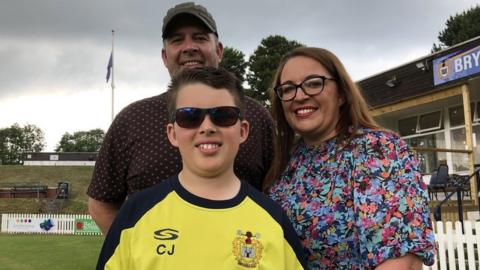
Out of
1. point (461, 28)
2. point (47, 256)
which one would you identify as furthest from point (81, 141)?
point (47, 256)

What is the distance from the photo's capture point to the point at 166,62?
3.26 meters

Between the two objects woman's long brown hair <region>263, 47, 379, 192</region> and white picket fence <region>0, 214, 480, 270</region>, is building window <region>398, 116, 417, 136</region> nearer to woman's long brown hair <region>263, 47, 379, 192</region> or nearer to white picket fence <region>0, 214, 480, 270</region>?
white picket fence <region>0, 214, 480, 270</region>

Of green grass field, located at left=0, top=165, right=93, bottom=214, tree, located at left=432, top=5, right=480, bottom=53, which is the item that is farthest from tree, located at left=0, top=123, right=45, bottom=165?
tree, located at left=432, top=5, right=480, bottom=53

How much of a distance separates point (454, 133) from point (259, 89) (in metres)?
22.8

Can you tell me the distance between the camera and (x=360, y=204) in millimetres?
2154

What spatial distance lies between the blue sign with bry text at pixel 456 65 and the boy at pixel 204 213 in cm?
1327

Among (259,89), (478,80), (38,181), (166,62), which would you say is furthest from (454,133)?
(38,181)

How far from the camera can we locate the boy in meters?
1.97

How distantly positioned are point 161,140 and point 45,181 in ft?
173

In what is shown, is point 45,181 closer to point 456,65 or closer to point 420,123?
point 420,123

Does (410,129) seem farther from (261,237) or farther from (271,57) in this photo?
(271,57)

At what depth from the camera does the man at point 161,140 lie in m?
2.81

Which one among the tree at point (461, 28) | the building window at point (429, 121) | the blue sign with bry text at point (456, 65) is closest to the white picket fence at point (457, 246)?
the blue sign with bry text at point (456, 65)

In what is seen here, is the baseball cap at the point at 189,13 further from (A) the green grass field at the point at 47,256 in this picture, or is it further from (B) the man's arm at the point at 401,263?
(A) the green grass field at the point at 47,256
